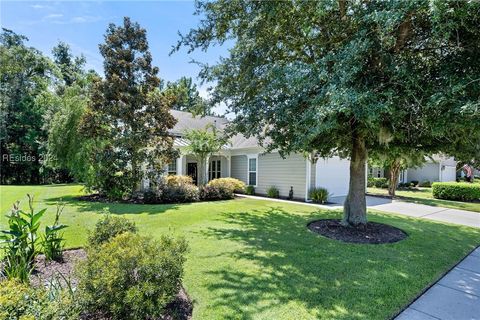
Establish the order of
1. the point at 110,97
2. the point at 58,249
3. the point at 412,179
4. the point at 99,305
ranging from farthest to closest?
the point at 412,179 < the point at 110,97 < the point at 58,249 < the point at 99,305

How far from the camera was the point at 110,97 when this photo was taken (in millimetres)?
12805

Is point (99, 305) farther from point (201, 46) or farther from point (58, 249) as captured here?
point (201, 46)

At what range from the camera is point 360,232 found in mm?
7773

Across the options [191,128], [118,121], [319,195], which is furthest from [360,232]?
[191,128]

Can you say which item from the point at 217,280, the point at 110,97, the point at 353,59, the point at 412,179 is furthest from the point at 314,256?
the point at 412,179

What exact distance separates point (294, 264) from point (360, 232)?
11.3 ft

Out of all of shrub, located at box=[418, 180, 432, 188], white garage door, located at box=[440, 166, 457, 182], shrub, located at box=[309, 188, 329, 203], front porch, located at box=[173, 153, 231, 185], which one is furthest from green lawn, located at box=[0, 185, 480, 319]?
white garage door, located at box=[440, 166, 457, 182]

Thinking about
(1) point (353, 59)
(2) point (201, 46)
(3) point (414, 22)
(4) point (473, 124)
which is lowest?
(4) point (473, 124)

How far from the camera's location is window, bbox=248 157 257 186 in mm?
17500

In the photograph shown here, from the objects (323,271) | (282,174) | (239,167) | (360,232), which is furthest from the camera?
(239,167)

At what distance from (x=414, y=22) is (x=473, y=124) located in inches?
104

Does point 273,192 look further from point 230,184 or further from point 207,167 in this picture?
point 207,167

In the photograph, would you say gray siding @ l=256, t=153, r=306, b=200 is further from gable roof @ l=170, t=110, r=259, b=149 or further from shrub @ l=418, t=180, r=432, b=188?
shrub @ l=418, t=180, r=432, b=188

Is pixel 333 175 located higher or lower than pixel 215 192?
higher
